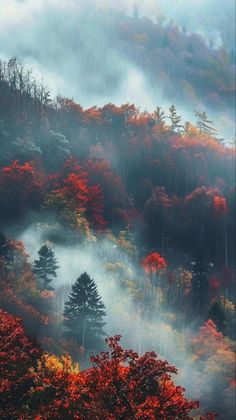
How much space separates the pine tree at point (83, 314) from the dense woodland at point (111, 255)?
0.56 ft

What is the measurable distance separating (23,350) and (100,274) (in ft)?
141

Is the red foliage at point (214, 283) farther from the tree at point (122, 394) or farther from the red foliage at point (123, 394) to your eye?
the red foliage at point (123, 394)

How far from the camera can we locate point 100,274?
268ft

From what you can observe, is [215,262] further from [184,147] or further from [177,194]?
[184,147]

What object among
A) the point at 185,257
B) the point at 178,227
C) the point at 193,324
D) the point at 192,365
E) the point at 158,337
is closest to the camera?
the point at 192,365

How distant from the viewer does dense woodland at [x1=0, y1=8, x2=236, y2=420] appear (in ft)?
106

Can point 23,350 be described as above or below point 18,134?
below

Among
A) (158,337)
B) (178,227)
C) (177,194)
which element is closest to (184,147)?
(177,194)

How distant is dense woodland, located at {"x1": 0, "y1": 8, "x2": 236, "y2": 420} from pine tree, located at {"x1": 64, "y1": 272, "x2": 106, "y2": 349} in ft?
0.56

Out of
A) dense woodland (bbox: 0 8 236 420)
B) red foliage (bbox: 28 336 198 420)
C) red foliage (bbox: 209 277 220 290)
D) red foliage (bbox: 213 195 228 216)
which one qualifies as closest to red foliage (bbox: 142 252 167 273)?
dense woodland (bbox: 0 8 236 420)

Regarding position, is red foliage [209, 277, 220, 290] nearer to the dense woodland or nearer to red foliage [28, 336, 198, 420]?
the dense woodland

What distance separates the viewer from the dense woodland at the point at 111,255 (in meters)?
32.3

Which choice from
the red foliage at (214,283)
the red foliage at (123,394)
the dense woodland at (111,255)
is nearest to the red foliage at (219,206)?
the dense woodland at (111,255)

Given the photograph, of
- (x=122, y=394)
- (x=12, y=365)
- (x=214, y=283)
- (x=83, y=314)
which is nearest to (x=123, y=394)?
(x=122, y=394)
